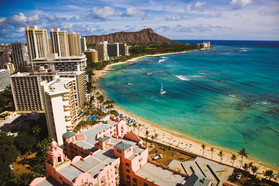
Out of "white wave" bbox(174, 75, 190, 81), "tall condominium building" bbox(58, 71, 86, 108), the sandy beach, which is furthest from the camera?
"white wave" bbox(174, 75, 190, 81)

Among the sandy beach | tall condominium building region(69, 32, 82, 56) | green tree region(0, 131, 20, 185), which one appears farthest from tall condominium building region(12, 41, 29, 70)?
the sandy beach

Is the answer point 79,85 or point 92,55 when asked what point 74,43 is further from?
point 79,85

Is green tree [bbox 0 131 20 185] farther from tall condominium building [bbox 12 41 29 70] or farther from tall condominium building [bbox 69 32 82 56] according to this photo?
tall condominium building [bbox 69 32 82 56]

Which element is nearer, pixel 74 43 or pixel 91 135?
pixel 91 135

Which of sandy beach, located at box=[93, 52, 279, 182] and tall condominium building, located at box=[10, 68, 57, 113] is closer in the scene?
sandy beach, located at box=[93, 52, 279, 182]

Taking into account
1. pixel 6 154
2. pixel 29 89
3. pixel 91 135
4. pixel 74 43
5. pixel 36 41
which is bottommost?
pixel 6 154

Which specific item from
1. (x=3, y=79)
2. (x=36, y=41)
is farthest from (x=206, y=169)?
(x=36, y=41)

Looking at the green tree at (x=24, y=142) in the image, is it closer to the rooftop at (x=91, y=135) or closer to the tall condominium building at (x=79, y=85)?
the rooftop at (x=91, y=135)
